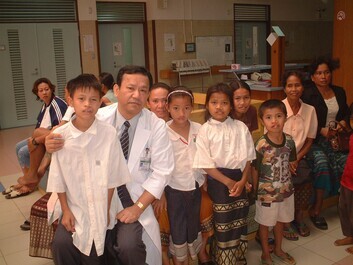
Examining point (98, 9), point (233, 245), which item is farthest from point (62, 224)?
point (98, 9)

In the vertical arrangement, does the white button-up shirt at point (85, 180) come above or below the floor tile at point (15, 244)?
above

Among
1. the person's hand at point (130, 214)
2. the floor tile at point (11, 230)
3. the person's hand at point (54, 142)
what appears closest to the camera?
the person's hand at point (54, 142)

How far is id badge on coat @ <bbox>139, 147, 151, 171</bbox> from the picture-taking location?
1.99 meters

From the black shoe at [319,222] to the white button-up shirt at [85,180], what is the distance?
74.3 inches

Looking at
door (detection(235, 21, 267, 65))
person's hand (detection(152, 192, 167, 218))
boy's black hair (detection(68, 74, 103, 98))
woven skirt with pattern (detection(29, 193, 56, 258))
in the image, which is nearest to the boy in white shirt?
boy's black hair (detection(68, 74, 103, 98))

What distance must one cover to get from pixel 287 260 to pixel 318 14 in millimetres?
10590

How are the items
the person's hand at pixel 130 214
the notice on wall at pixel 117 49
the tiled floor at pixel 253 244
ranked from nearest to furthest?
the person's hand at pixel 130 214 < the tiled floor at pixel 253 244 < the notice on wall at pixel 117 49

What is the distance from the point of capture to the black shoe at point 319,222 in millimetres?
2912

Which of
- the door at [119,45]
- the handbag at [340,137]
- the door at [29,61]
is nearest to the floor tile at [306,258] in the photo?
the handbag at [340,137]

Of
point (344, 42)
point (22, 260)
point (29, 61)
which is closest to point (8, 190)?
point (22, 260)

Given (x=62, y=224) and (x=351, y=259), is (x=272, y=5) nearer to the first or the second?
(x=351, y=259)

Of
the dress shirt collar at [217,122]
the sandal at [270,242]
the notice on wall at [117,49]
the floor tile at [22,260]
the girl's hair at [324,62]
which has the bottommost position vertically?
the floor tile at [22,260]

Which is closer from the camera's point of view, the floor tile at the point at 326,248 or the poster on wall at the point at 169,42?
the floor tile at the point at 326,248

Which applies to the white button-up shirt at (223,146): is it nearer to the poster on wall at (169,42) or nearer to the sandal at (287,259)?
the sandal at (287,259)
